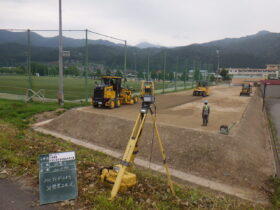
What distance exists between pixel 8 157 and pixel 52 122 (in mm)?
9761

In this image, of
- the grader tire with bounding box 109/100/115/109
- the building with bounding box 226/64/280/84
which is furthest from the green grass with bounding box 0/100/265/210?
the building with bounding box 226/64/280/84

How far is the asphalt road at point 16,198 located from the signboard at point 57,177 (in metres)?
0.24

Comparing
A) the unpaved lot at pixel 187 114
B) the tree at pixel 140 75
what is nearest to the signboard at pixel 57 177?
the unpaved lot at pixel 187 114

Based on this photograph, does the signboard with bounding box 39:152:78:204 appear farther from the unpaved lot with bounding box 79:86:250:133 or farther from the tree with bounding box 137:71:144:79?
the tree with bounding box 137:71:144:79

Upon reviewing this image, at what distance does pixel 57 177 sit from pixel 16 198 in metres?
1.04

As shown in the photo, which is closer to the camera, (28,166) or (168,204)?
(168,204)

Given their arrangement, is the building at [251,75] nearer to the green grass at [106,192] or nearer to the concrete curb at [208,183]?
the concrete curb at [208,183]

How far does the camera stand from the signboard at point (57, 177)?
4508 millimetres

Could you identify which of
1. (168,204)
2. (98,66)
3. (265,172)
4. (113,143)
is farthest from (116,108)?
(168,204)

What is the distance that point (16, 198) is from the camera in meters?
4.81

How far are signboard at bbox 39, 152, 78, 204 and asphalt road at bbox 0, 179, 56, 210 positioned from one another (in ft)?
0.79

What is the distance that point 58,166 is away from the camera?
4.61 metres

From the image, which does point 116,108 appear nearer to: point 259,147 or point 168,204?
point 259,147

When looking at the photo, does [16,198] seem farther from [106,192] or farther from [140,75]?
[140,75]
